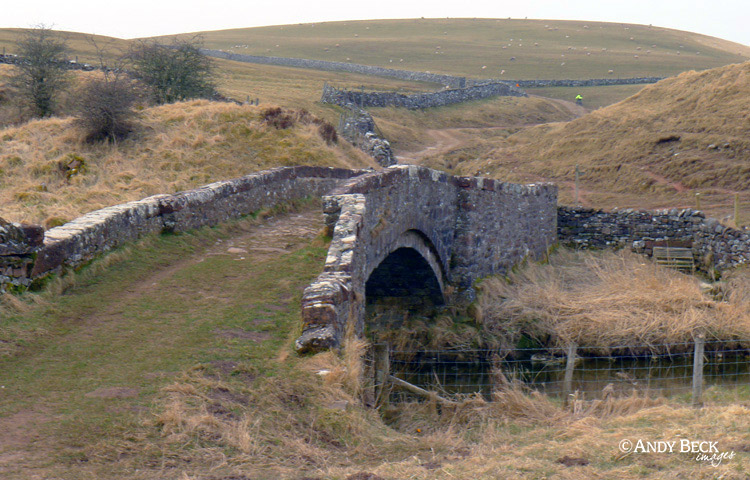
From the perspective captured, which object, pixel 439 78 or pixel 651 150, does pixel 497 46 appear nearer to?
pixel 439 78

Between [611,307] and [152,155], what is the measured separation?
44.5 ft

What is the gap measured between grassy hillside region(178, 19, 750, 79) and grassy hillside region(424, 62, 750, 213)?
46991 millimetres

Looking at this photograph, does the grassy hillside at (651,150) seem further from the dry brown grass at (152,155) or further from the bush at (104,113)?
the bush at (104,113)

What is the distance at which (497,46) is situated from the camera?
111188 mm

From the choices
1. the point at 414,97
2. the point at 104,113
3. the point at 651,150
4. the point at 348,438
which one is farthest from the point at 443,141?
the point at 348,438

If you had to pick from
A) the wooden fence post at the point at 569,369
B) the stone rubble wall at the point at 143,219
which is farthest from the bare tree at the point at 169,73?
the wooden fence post at the point at 569,369

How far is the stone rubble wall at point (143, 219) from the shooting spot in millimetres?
9211

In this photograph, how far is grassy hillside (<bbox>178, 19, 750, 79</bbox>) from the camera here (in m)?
89.8

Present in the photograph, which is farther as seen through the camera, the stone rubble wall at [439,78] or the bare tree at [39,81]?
the stone rubble wall at [439,78]

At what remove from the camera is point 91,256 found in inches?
421

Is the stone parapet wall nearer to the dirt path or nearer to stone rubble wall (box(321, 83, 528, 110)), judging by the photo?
the dirt path

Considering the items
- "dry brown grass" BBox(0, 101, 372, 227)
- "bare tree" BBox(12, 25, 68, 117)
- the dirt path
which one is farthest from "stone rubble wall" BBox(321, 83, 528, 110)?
"dry brown grass" BBox(0, 101, 372, 227)

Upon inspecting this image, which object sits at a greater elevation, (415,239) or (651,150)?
(651,150)

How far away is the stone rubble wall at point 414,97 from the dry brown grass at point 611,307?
25297 millimetres
